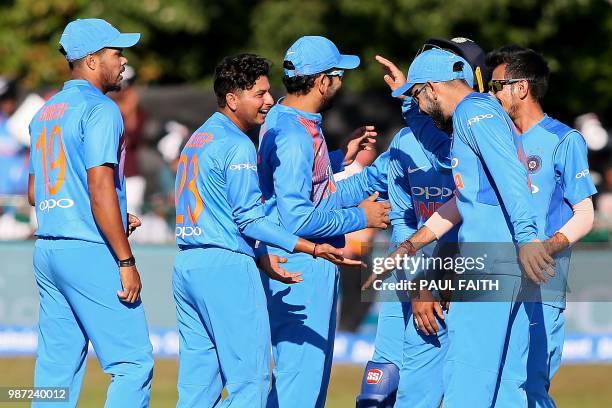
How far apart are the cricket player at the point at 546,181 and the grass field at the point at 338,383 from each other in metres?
3.13

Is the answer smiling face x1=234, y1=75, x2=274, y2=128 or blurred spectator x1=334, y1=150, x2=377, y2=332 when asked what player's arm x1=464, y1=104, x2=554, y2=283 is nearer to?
smiling face x1=234, y1=75, x2=274, y2=128

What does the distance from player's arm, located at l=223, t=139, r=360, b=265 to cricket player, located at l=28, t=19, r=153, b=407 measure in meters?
0.65

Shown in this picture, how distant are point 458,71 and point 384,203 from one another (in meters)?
1.06

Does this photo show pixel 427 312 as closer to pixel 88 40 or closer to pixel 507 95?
pixel 507 95

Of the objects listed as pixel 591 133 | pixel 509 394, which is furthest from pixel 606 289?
pixel 509 394

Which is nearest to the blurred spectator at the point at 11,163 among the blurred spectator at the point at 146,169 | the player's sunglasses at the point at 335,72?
the blurred spectator at the point at 146,169

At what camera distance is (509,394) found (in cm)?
727

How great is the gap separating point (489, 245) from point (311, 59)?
175 centimetres

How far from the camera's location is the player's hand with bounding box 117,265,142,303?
7.31 m

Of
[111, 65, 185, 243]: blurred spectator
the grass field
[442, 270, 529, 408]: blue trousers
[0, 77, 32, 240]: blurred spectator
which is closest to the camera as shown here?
[442, 270, 529, 408]: blue trousers

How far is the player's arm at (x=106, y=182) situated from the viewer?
Answer: 7.22 metres

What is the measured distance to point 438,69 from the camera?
746 cm

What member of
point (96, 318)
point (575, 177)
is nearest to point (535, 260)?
point (575, 177)

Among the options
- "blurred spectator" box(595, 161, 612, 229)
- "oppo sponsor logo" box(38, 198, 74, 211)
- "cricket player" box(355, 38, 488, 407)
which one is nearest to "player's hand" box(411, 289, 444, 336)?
"cricket player" box(355, 38, 488, 407)
